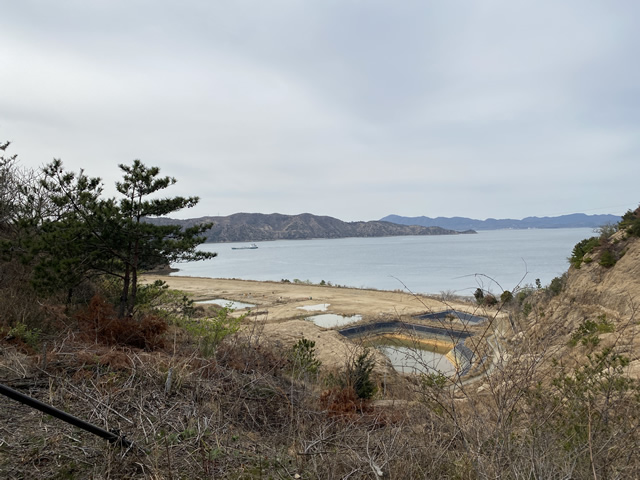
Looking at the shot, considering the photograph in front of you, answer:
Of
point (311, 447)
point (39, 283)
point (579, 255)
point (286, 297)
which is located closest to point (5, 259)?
point (39, 283)

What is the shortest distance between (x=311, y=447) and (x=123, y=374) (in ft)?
9.51

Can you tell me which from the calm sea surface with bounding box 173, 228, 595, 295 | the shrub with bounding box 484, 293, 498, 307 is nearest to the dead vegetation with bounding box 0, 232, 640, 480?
the shrub with bounding box 484, 293, 498, 307

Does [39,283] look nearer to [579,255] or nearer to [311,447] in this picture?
[311,447]

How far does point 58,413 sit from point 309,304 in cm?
2719

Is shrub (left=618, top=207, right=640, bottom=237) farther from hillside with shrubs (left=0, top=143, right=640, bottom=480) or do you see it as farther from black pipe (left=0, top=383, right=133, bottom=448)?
black pipe (left=0, top=383, right=133, bottom=448)

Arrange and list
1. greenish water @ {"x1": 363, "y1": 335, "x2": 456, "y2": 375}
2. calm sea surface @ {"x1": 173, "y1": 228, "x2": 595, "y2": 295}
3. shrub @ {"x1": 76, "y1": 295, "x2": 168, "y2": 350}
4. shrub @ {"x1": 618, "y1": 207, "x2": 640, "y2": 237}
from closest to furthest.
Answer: greenish water @ {"x1": 363, "y1": 335, "x2": 456, "y2": 375} < shrub @ {"x1": 76, "y1": 295, "x2": 168, "y2": 350} < shrub @ {"x1": 618, "y1": 207, "x2": 640, "y2": 237} < calm sea surface @ {"x1": 173, "y1": 228, "x2": 595, "y2": 295}

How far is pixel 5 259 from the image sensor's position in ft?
35.3

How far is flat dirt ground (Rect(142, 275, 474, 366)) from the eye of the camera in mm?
17938

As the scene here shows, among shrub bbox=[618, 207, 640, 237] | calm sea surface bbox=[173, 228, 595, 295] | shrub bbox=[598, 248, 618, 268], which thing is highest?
shrub bbox=[618, 207, 640, 237]

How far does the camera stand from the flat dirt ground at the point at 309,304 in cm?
1794

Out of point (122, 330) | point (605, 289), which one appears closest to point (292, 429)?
point (122, 330)

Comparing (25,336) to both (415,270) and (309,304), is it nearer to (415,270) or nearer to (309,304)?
(309,304)

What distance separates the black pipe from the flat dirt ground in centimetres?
1191

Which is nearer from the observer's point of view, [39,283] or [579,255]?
[39,283]
